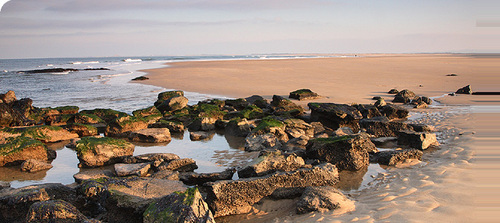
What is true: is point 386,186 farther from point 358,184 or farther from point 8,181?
point 8,181

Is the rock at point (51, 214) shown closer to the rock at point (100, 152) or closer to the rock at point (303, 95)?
the rock at point (100, 152)

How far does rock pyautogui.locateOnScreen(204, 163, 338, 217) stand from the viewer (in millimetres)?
4895

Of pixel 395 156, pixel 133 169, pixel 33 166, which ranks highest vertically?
pixel 395 156

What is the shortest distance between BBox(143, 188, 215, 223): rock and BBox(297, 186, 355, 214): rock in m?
1.38

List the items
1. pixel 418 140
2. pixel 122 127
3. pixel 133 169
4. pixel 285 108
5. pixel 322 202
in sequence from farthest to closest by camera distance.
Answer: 1. pixel 285 108
2. pixel 122 127
3. pixel 418 140
4. pixel 133 169
5. pixel 322 202

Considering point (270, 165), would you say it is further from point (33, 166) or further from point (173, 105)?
point (173, 105)

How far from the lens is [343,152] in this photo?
22.1ft

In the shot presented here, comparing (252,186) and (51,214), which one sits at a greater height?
(51,214)

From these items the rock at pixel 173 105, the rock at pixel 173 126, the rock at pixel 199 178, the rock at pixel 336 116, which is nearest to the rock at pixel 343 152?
the rock at pixel 199 178

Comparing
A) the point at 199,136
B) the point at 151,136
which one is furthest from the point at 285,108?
the point at 151,136

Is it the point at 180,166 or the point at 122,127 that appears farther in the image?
the point at 122,127

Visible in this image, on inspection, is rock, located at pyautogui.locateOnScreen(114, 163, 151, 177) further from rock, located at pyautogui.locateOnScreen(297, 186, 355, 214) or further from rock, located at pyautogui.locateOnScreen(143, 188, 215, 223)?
rock, located at pyautogui.locateOnScreen(297, 186, 355, 214)

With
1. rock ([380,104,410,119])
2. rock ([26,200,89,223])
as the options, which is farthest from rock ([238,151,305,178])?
rock ([380,104,410,119])

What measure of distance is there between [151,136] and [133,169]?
9.84ft
